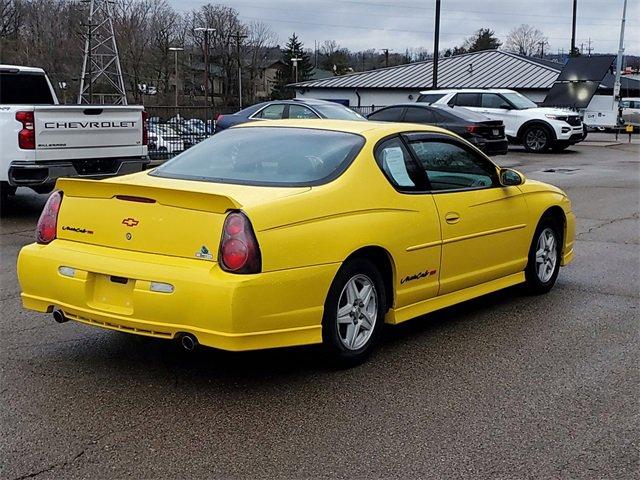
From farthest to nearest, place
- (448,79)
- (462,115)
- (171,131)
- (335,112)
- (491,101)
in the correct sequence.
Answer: (448,79), (491,101), (462,115), (171,131), (335,112)

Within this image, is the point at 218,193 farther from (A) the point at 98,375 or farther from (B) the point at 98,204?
(A) the point at 98,375

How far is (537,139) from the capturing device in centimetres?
2506

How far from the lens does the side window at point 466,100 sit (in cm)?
2561

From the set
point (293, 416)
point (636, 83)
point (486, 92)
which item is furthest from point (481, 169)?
point (636, 83)

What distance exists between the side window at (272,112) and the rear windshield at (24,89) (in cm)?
683

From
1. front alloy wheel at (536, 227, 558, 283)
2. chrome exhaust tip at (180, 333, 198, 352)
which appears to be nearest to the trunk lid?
chrome exhaust tip at (180, 333, 198, 352)

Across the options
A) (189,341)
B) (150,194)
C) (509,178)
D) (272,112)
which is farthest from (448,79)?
(189,341)

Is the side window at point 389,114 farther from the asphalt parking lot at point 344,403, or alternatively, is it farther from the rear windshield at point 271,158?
the rear windshield at point 271,158

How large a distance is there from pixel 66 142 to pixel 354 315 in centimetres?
674

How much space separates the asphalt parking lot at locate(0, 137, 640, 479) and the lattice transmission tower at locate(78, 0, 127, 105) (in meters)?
37.4

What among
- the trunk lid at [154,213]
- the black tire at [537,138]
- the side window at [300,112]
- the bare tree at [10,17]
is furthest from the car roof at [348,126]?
the bare tree at [10,17]

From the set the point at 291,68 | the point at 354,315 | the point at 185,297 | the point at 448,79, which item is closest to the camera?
the point at 185,297

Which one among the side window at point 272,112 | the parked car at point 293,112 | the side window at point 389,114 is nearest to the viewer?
the parked car at point 293,112

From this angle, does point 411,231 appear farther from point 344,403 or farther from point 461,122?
point 461,122
